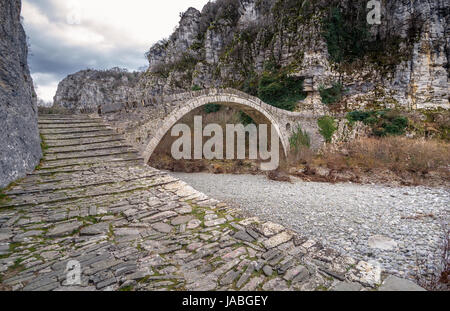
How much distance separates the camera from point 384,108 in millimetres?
15531

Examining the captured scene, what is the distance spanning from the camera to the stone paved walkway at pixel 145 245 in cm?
206

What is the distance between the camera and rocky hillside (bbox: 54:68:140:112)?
41062mm

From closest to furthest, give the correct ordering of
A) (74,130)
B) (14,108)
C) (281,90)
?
(14,108) → (74,130) → (281,90)

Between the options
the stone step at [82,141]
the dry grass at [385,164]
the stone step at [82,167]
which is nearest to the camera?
the stone step at [82,167]

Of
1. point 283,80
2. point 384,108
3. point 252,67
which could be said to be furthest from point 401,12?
point 252,67

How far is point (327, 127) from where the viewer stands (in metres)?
15.2

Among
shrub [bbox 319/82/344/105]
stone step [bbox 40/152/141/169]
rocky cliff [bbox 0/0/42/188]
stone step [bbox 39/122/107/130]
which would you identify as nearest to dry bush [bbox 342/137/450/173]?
shrub [bbox 319/82/344/105]

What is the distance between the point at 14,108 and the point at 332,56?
67.5 feet

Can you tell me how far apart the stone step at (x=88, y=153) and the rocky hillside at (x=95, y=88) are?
123ft

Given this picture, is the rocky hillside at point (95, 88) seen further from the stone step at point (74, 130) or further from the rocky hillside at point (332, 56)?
the stone step at point (74, 130)

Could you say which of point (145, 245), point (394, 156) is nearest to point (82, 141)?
point (145, 245)

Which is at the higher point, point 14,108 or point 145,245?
point 14,108

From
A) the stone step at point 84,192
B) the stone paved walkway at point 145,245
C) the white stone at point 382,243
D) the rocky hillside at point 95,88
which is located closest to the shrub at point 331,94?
the white stone at point 382,243

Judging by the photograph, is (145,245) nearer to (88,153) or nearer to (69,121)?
(88,153)
